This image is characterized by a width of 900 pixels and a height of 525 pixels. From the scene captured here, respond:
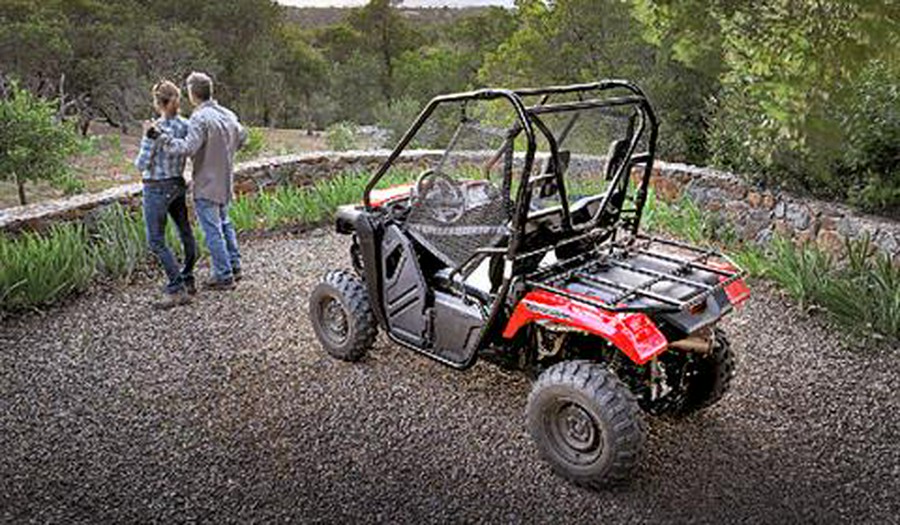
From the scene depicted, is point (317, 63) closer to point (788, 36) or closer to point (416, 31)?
point (416, 31)

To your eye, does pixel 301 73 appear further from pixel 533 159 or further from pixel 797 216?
pixel 533 159

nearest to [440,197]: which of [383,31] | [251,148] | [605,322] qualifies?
[605,322]

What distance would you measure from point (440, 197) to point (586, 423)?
3.80 ft

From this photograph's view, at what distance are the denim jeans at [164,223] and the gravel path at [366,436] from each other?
1.32 ft

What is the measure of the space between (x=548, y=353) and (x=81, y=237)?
359cm

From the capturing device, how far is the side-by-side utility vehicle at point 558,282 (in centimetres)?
340

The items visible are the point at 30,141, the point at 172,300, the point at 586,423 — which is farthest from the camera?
the point at 30,141

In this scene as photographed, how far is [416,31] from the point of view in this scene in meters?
19.0

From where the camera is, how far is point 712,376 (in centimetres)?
390

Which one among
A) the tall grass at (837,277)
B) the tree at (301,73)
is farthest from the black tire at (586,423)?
the tree at (301,73)

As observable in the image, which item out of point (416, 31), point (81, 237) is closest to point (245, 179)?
point (81, 237)

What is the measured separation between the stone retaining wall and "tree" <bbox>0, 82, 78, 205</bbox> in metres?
2.45

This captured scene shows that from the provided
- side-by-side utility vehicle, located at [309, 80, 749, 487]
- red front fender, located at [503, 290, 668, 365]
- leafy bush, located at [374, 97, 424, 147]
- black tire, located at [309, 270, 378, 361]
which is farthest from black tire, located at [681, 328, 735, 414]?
leafy bush, located at [374, 97, 424, 147]

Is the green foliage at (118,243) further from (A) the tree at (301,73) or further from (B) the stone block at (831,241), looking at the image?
(A) the tree at (301,73)
